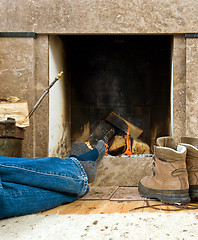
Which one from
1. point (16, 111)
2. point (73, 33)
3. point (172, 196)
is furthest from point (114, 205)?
point (73, 33)

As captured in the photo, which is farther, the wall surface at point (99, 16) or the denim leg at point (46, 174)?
the wall surface at point (99, 16)

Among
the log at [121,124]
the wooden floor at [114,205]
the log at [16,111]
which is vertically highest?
the log at [16,111]

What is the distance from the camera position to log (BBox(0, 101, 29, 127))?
6.22ft

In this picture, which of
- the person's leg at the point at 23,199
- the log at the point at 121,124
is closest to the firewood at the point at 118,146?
the log at the point at 121,124

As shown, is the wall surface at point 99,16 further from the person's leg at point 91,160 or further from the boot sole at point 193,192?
the boot sole at point 193,192

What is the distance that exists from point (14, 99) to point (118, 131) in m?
0.94

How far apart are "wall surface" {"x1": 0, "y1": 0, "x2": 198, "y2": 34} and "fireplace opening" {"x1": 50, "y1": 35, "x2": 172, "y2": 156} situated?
0.46 meters

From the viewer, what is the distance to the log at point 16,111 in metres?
1.90

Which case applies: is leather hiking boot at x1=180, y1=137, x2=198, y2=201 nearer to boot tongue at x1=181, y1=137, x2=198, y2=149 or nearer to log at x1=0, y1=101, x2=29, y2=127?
boot tongue at x1=181, y1=137, x2=198, y2=149

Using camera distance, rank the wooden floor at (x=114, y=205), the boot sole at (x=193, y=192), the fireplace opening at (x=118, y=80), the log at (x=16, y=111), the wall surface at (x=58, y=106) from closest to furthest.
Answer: the wooden floor at (x=114, y=205) → the boot sole at (x=193, y=192) → the log at (x=16, y=111) → the wall surface at (x=58, y=106) → the fireplace opening at (x=118, y=80)

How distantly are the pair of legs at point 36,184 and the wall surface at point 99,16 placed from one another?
3.73 feet

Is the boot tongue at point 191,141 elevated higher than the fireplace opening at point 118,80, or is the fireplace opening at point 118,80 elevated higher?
the fireplace opening at point 118,80

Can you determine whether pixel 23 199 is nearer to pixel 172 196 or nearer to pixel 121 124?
pixel 172 196

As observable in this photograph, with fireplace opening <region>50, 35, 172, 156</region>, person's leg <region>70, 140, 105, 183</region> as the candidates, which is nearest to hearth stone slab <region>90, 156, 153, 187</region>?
person's leg <region>70, 140, 105, 183</region>
